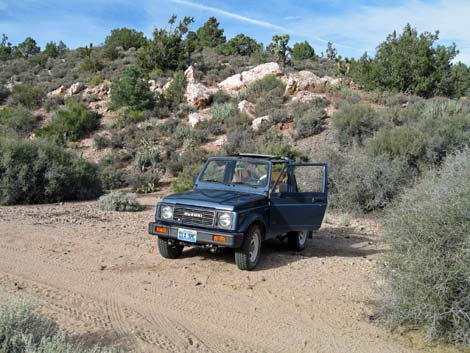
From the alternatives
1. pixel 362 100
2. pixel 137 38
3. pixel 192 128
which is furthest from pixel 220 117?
pixel 137 38

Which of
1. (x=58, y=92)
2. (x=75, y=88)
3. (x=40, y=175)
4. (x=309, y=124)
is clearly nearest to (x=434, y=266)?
(x=40, y=175)

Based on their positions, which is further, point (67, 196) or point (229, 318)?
point (67, 196)

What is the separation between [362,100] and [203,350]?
81.3 feet

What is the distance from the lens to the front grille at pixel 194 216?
6.75 metres

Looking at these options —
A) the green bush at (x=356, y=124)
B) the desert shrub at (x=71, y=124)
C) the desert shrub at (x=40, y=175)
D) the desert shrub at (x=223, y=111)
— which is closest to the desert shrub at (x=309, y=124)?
the green bush at (x=356, y=124)

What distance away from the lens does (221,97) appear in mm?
29234

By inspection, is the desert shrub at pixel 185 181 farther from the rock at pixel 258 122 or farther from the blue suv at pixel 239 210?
the rock at pixel 258 122

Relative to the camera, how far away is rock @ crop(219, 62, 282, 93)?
103ft

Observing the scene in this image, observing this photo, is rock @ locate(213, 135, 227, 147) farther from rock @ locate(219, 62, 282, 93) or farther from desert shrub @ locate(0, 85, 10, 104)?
desert shrub @ locate(0, 85, 10, 104)

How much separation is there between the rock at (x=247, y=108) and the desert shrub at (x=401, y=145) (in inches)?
476

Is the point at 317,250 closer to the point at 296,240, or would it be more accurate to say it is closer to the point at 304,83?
the point at 296,240

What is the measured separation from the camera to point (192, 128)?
2573 cm

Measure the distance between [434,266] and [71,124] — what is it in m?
25.4

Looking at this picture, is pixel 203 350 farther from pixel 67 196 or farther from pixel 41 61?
pixel 41 61
